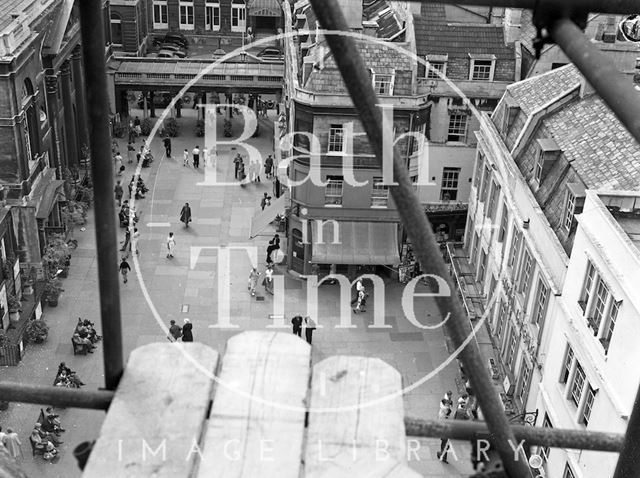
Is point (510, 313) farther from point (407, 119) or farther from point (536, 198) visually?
point (407, 119)

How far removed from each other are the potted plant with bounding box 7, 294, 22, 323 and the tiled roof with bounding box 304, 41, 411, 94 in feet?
50.6

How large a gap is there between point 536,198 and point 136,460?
28.6m

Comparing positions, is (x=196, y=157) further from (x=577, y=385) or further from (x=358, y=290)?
(x=577, y=385)

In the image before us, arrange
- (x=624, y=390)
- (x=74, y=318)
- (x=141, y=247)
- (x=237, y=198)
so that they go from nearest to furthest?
(x=624, y=390)
(x=74, y=318)
(x=141, y=247)
(x=237, y=198)

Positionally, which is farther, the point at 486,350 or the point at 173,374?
the point at 486,350

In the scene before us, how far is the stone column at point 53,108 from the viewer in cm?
4344

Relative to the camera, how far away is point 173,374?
16.7 ft

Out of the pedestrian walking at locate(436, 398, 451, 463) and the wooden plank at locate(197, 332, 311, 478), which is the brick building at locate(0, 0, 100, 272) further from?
the wooden plank at locate(197, 332, 311, 478)

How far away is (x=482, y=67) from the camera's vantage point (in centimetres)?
4262

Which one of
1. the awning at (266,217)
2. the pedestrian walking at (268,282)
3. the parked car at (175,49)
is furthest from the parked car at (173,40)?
the pedestrian walking at (268,282)

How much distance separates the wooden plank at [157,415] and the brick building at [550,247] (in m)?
17.0

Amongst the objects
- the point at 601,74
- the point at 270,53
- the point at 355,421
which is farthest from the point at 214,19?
the point at 601,74

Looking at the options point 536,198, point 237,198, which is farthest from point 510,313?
point 237,198

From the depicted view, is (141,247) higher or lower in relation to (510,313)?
lower
